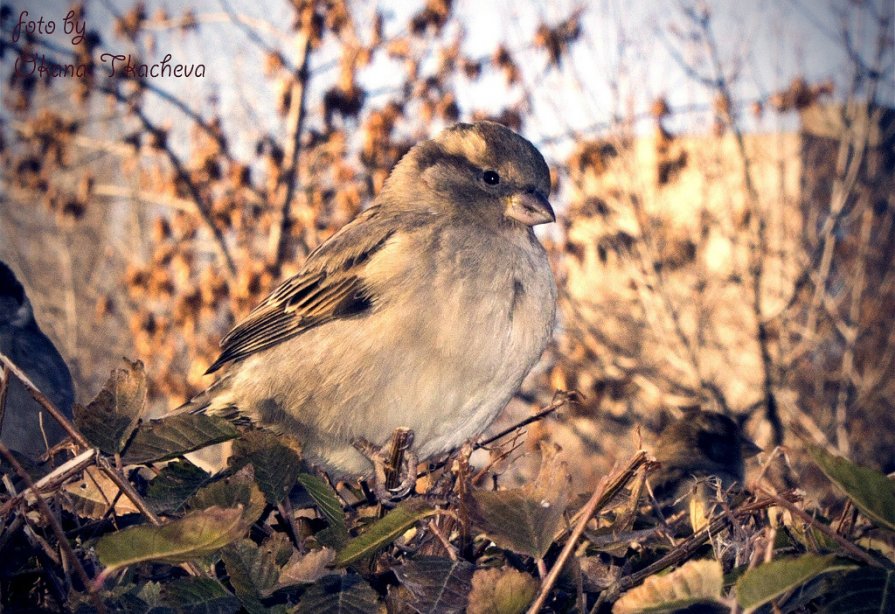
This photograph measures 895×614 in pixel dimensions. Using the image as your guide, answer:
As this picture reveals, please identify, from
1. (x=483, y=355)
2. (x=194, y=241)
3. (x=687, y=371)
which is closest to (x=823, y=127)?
(x=687, y=371)

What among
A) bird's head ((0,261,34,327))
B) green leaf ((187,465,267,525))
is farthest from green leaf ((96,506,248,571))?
bird's head ((0,261,34,327))

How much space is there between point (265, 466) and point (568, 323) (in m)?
6.22

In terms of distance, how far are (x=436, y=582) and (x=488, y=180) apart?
2.13 m

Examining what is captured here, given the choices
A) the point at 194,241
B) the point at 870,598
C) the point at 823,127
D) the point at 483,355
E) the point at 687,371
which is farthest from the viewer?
the point at 823,127

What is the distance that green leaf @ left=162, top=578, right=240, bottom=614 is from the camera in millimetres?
1119

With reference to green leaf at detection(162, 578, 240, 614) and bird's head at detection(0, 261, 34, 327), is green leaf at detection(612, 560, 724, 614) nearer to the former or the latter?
green leaf at detection(162, 578, 240, 614)

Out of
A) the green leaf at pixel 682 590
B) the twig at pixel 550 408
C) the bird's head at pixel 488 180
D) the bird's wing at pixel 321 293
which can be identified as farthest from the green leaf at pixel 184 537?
the bird's head at pixel 488 180

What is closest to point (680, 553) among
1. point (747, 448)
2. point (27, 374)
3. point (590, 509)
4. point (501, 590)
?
point (590, 509)

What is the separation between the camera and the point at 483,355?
102 inches

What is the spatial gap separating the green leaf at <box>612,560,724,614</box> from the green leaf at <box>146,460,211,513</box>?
0.65 meters

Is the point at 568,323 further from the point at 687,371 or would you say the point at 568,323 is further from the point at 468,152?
the point at 468,152

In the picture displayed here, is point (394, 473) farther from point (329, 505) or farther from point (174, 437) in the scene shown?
point (174, 437)

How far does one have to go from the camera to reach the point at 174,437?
1.28 meters

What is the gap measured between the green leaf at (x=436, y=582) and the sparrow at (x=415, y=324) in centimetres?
140
